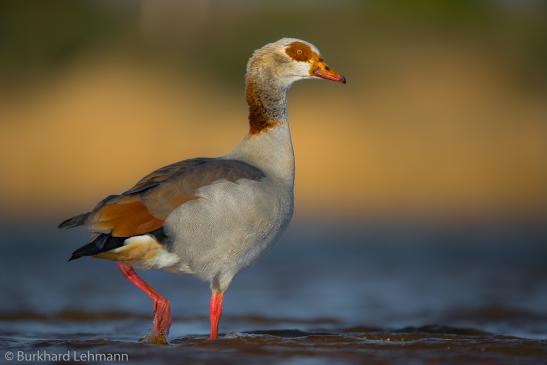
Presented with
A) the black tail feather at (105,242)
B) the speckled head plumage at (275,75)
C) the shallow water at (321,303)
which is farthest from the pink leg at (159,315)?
the speckled head plumage at (275,75)

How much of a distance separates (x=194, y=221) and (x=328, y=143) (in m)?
19.8

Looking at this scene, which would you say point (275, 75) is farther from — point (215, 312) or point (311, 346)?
point (311, 346)

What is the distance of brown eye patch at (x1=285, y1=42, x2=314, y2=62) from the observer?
981 centimetres

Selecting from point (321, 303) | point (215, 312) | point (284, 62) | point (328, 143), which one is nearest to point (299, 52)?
point (284, 62)

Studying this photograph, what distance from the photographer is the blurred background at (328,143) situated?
13.7 m

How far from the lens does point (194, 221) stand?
8.50 m

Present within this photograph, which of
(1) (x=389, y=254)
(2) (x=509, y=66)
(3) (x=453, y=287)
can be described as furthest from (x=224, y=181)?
(2) (x=509, y=66)

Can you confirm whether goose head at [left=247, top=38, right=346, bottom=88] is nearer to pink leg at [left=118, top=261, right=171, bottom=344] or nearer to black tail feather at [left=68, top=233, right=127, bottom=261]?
pink leg at [left=118, top=261, right=171, bottom=344]

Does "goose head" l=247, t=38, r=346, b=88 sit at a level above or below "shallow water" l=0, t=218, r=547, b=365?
above

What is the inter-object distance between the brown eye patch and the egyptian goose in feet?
3.63

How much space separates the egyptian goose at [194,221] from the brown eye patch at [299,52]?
1106 mm

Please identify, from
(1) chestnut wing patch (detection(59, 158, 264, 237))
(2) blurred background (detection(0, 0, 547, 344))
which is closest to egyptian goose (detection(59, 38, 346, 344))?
(1) chestnut wing patch (detection(59, 158, 264, 237))

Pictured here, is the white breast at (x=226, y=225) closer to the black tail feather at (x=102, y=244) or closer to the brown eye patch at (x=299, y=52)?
the black tail feather at (x=102, y=244)

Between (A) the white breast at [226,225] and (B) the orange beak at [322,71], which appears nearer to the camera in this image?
(A) the white breast at [226,225]
